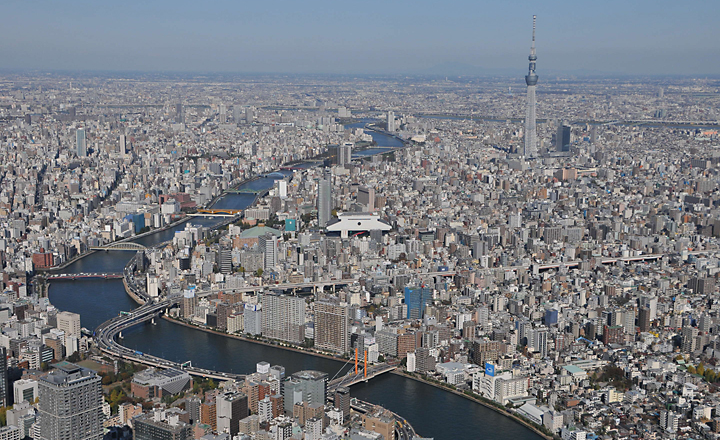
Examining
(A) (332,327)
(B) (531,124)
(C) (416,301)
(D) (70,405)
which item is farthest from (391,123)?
(D) (70,405)

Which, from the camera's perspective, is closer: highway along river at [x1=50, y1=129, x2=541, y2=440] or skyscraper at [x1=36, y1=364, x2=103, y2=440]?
skyscraper at [x1=36, y1=364, x2=103, y2=440]

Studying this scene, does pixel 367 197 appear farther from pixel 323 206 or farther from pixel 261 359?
pixel 261 359

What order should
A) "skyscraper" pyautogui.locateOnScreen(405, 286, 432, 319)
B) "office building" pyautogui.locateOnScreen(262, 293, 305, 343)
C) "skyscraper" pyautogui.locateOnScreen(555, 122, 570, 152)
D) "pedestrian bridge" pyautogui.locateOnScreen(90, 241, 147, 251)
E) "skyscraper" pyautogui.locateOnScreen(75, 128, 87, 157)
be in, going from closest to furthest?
"office building" pyautogui.locateOnScreen(262, 293, 305, 343), "skyscraper" pyautogui.locateOnScreen(405, 286, 432, 319), "pedestrian bridge" pyautogui.locateOnScreen(90, 241, 147, 251), "skyscraper" pyautogui.locateOnScreen(75, 128, 87, 157), "skyscraper" pyautogui.locateOnScreen(555, 122, 570, 152)

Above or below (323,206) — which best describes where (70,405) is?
below

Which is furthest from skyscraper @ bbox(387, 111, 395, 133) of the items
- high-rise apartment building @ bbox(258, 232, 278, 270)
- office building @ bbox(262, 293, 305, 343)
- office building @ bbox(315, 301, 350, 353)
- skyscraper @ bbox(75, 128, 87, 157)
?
office building @ bbox(315, 301, 350, 353)

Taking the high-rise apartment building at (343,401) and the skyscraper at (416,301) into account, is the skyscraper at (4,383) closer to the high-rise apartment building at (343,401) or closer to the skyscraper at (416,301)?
the high-rise apartment building at (343,401)

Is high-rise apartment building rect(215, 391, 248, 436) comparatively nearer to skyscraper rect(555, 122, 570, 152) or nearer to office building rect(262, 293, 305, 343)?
office building rect(262, 293, 305, 343)
